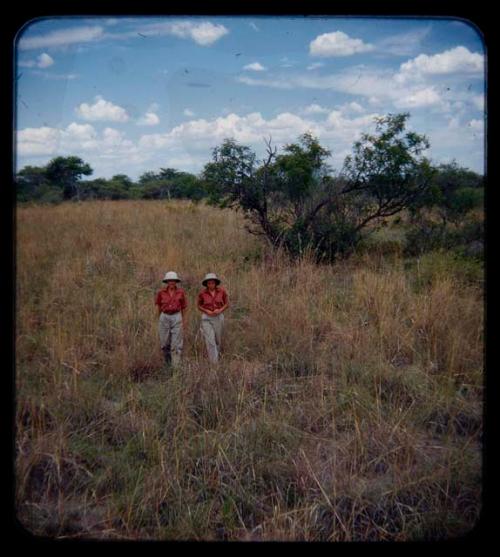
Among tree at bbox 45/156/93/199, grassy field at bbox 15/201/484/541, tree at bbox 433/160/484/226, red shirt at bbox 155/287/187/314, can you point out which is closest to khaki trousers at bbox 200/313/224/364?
grassy field at bbox 15/201/484/541

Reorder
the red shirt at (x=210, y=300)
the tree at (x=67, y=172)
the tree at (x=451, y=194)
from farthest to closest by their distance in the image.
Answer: the tree at (x=451, y=194)
the tree at (x=67, y=172)
the red shirt at (x=210, y=300)

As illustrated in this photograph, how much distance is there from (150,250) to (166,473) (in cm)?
541

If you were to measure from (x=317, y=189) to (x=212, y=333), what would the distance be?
16.2 feet

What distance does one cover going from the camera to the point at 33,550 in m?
2.92

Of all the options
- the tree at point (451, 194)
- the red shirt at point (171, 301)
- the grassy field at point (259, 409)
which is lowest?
the grassy field at point (259, 409)

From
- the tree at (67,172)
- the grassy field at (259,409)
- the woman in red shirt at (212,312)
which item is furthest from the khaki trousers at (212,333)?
the tree at (67,172)

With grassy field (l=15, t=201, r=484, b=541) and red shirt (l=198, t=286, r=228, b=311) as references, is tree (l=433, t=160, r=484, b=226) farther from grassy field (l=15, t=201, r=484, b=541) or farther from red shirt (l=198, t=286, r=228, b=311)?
red shirt (l=198, t=286, r=228, b=311)

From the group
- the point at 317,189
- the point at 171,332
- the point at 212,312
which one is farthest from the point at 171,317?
the point at 317,189

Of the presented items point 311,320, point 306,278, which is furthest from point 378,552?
point 306,278

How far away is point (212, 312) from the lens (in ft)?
17.0

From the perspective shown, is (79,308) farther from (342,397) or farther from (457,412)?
(457,412)

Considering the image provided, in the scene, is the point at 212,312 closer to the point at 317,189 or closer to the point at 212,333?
the point at 212,333

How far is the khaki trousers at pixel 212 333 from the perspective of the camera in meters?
5.10

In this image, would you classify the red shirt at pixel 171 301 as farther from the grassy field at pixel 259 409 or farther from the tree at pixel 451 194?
the tree at pixel 451 194
